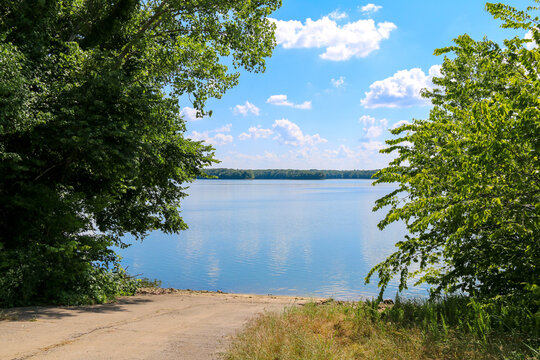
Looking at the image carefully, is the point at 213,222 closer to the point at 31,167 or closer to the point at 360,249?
the point at 360,249

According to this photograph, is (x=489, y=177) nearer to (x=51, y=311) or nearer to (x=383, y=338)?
(x=383, y=338)

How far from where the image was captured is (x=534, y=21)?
6531 mm

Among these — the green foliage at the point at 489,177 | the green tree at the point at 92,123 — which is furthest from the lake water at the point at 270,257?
the green foliage at the point at 489,177

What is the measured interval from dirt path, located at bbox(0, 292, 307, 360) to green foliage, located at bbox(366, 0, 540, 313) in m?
3.98

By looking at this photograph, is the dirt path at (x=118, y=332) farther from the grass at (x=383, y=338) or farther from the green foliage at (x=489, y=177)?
the green foliage at (x=489, y=177)

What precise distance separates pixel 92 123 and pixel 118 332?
6836 millimetres

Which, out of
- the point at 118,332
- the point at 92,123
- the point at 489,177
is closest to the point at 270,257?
the point at 92,123

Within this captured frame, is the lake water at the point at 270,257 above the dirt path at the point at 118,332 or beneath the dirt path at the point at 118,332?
beneath

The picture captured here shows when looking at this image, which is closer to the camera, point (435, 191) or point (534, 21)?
point (534, 21)

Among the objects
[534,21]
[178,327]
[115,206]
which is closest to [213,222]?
[115,206]

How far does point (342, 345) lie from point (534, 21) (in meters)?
6.22

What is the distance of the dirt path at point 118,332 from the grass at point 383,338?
33.3 inches

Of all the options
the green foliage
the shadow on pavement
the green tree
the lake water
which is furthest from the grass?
the lake water

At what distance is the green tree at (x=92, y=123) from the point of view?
10.9m
